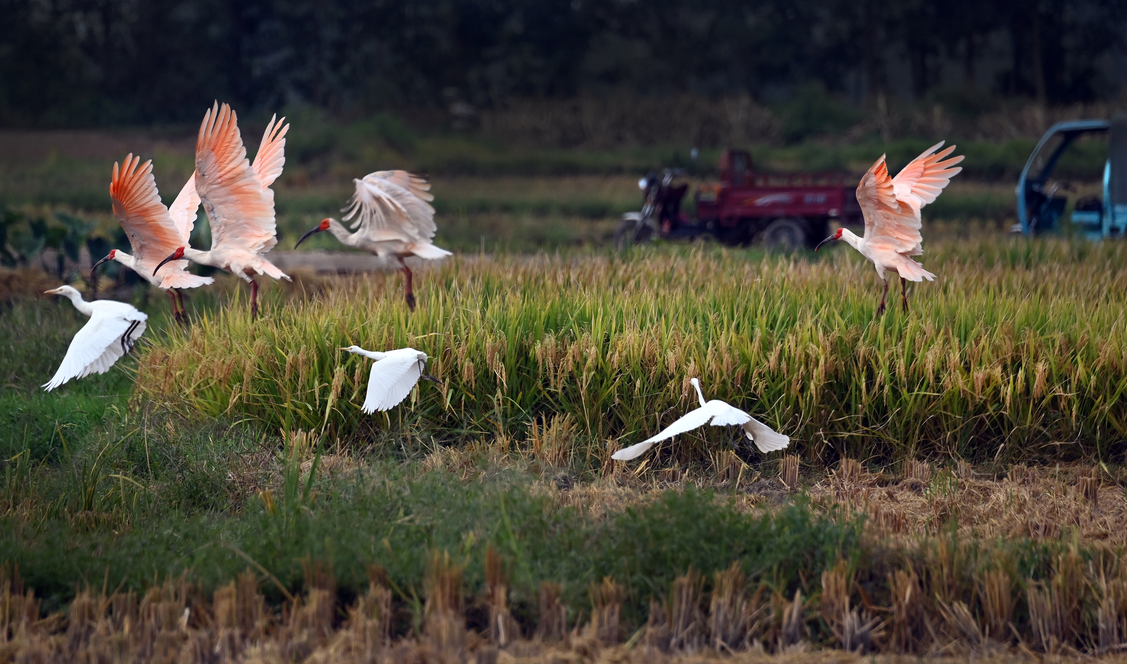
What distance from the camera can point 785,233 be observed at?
1107 cm

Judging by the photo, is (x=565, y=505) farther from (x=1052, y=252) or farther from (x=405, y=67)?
(x=405, y=67)

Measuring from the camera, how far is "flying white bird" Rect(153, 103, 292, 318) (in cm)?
414

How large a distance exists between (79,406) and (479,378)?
1.91m

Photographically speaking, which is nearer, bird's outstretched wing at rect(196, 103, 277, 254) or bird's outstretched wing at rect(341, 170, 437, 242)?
bird's outstretched wing at rect(196, 103, 277, 254)

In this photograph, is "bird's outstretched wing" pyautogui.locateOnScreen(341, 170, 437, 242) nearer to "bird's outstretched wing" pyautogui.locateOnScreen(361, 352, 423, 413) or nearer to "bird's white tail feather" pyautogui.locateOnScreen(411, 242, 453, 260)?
"bird's white tail feather" pyautogui.locateOnScreen(411, 242, 453, 260)

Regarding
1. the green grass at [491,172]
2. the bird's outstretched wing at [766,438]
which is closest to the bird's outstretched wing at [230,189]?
the bird's outstretched wing at [766,438]

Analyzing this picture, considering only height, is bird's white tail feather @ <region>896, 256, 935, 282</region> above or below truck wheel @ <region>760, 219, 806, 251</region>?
above

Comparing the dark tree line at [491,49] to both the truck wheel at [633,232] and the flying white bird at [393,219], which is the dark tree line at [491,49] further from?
the flying white bird at [393,219]

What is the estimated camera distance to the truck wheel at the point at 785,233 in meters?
10.9

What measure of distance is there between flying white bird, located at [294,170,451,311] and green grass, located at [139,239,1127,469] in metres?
0.30

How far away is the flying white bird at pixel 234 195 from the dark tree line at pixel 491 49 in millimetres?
19318

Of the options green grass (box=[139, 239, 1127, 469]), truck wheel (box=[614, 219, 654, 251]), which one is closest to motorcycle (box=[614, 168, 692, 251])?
truck wheel (box=[614, 219, 654, 251])

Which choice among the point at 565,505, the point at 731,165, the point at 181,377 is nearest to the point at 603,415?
the point at 565,505

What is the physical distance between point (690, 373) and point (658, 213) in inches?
309
